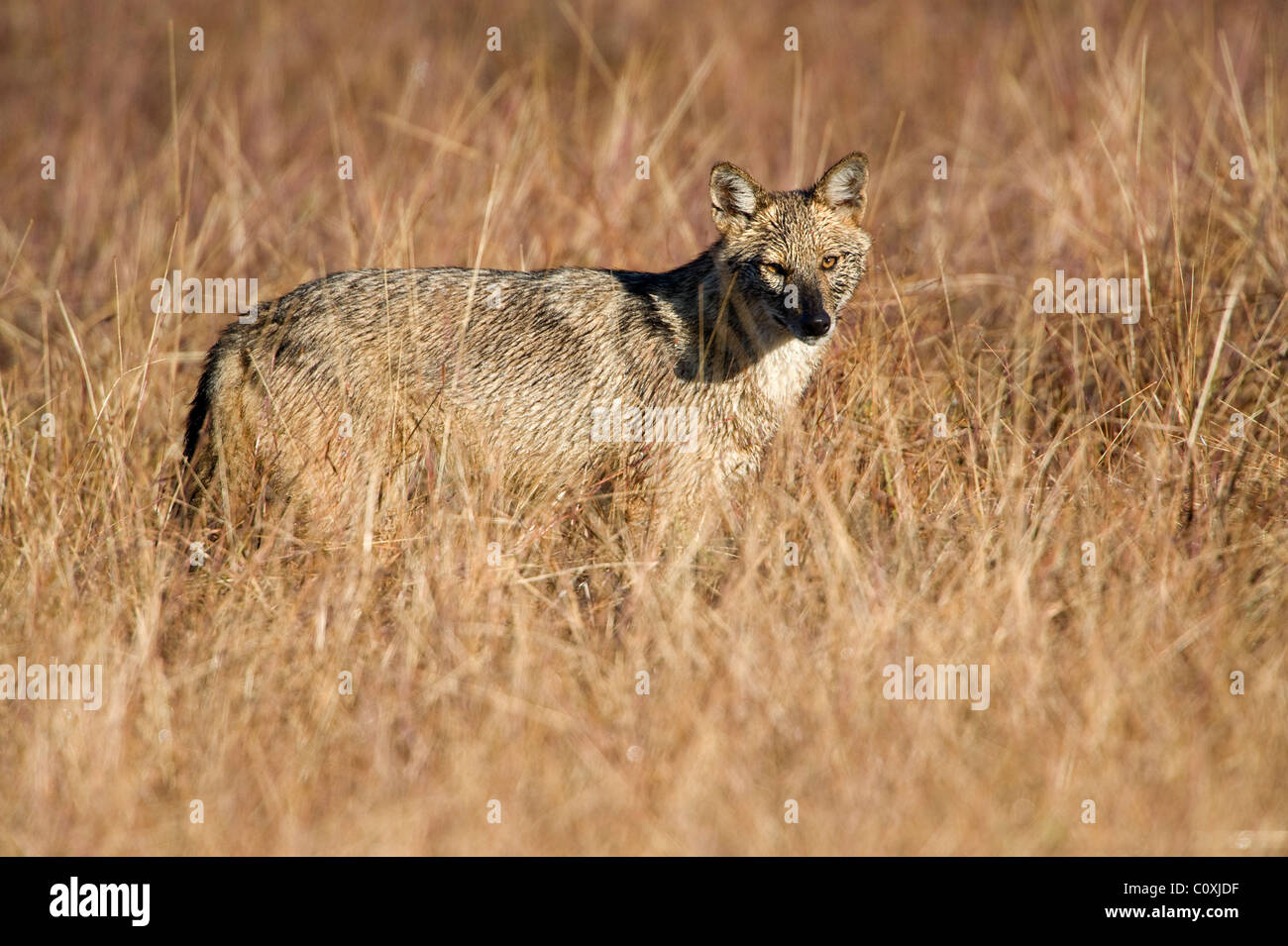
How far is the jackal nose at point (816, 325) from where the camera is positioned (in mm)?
5168

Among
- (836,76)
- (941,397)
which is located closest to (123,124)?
(836,76)

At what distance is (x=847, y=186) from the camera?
5.88 m

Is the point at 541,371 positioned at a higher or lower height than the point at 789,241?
lower

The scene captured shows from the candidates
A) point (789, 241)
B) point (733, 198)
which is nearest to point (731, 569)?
point (789, 241)

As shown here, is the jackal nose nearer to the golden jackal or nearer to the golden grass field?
the golden jackal

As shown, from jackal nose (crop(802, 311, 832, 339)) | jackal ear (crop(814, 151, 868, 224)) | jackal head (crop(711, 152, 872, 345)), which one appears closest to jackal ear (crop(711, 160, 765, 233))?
jackal head (crop(711, 152, 872, 345))

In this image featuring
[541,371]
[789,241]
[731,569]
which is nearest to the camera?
[731,569]

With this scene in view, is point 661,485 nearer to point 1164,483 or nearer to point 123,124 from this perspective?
point 1164,483

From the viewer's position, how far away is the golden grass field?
3758mm

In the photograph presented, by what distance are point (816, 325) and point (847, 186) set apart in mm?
1073

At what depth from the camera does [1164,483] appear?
539 cm

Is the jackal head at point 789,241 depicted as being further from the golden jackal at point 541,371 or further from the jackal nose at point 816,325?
the jackal nose at point 816,325

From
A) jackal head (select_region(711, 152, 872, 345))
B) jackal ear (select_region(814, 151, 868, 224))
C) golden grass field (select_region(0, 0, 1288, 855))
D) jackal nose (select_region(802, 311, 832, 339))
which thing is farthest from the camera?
jackal ear (select_region(814, 151, 868, 224))

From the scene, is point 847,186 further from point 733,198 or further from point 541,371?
point 541,371
